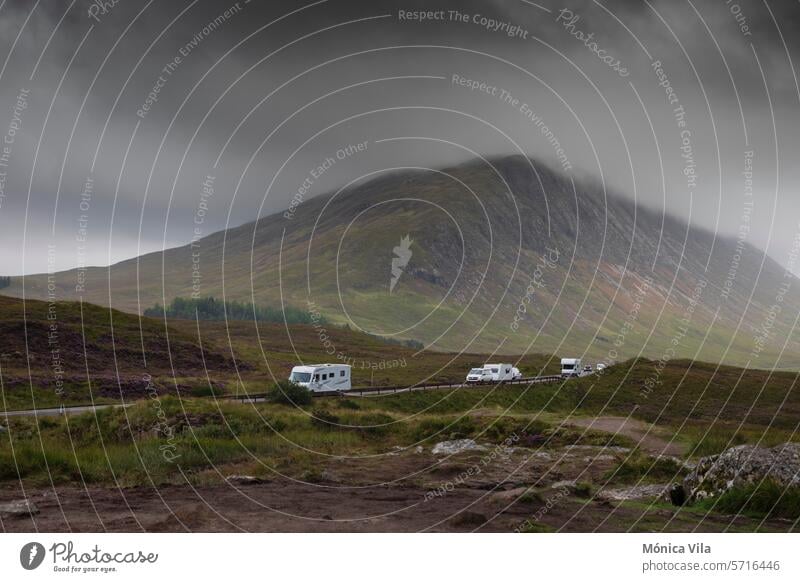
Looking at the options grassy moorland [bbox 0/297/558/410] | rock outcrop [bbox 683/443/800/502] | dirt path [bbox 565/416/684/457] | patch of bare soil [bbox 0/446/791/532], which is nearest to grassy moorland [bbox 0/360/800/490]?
dirt path [bbox 565/416/684/457]

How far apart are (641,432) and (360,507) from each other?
27.9 meters

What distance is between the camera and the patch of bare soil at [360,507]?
18.6 meters

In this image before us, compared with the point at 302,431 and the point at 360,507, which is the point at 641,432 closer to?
the point at 302,431

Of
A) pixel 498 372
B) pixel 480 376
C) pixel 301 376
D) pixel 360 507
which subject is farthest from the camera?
pixel 498 372

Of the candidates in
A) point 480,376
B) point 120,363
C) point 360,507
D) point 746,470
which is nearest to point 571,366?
point 480,376

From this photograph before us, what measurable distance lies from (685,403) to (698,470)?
1974 inches

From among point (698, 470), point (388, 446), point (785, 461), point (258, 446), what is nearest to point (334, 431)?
point (388, 446)

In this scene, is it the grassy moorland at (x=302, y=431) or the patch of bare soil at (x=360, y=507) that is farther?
the grassy moorland at (x=302, y=431)

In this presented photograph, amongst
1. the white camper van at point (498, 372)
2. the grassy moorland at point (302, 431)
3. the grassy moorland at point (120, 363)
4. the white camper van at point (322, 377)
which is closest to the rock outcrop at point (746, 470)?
the grassy moorland at point (302, 431)

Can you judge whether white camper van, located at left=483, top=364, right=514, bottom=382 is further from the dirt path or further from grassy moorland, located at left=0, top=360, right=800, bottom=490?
the dirt path

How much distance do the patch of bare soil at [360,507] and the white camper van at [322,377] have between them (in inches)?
1275

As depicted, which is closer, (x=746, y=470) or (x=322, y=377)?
(x=746, y=470)

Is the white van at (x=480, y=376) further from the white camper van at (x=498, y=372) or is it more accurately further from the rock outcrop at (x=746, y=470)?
the rock outcrop at (x=746, y=470)

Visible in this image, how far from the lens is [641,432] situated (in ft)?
145
